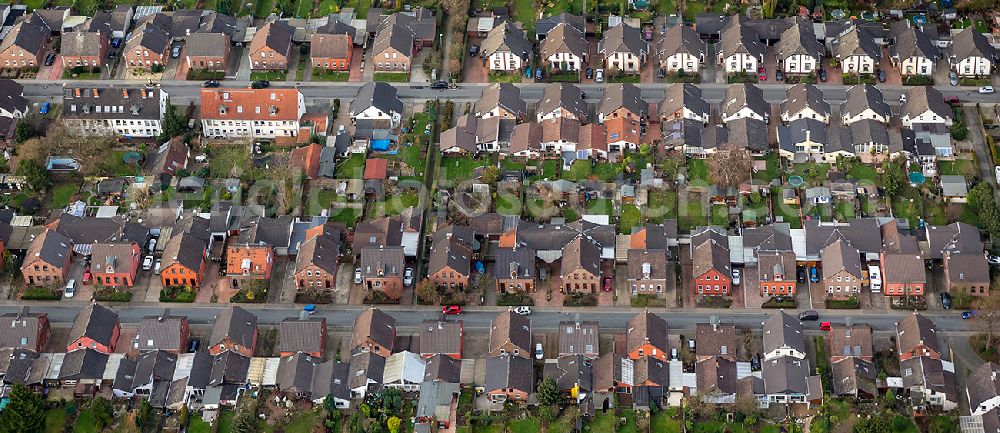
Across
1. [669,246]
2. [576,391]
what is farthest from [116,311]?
[669,246]

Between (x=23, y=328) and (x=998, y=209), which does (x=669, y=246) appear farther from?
(x=23, y=328)

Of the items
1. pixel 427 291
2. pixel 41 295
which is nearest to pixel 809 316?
pixel 427 291

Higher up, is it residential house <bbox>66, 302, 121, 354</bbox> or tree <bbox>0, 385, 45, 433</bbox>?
residential house <bbox>66, 302, 121, 354</bbox>

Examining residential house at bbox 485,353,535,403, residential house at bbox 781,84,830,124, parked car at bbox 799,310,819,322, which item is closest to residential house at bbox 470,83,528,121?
residential house at bbox 781,84,830,124

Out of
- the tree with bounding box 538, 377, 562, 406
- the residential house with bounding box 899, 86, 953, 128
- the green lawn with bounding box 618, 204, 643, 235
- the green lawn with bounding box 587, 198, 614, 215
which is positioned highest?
the residential house with bounding box 899, 86, 953, 128

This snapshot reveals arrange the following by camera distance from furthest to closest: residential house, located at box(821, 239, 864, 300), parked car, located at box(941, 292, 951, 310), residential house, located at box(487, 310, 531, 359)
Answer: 1. residential house, located at box(821, 239, 864, 300)
2. parked car, located at box(941, 292, 951, 310)
3. residential house, located at box(487, 310, 531, 359)

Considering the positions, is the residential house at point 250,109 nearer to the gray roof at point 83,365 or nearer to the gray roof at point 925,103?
the gray roof at point 83,365

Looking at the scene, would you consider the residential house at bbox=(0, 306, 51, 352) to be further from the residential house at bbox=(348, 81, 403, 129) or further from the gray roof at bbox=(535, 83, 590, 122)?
the gray roof at bbox=(535, 83, 590, 122)
